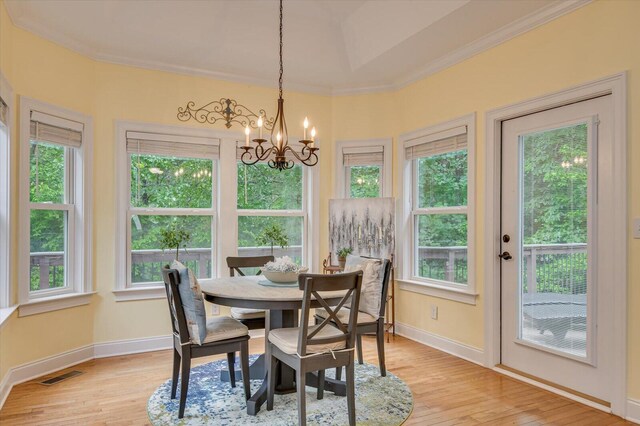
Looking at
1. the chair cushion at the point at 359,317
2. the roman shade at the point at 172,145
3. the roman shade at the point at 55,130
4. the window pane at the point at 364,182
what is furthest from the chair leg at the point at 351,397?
the roman shade at the point at 55,130

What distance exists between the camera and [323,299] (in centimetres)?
272

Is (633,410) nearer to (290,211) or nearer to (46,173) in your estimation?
(290,211)

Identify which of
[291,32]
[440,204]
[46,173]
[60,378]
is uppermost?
[291,32]

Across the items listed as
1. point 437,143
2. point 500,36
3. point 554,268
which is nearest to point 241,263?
point 437,143

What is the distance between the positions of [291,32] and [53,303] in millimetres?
3207

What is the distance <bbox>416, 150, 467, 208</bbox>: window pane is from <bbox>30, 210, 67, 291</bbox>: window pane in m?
3.47

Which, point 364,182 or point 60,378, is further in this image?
point 364,182

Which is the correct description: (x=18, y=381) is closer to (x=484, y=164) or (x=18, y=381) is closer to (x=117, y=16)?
(x=117, y=16)

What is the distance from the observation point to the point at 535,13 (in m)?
3.25

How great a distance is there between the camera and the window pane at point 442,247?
13.5 ft

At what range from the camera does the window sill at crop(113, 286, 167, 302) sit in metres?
4.11

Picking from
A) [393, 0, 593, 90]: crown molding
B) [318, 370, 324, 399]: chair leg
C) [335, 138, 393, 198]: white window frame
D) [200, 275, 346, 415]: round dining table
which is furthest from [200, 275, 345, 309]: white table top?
[393, 0, 593, 90]: crown molding

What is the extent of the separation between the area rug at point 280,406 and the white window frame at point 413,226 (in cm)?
112

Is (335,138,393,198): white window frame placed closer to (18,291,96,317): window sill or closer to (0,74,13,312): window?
(18,291,96,317): window sill
